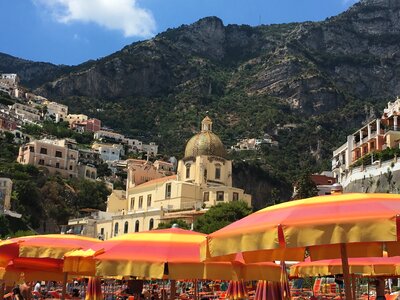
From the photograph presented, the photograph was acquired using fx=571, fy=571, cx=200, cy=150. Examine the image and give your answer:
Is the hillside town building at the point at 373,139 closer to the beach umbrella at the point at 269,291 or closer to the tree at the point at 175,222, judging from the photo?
the tree at the point at 175,222

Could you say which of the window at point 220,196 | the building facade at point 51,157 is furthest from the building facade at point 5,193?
the window at point 220,196

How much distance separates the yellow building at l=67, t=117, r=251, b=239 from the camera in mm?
61219

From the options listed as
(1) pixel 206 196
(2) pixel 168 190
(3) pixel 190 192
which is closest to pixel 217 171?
(1) pixel 206 196

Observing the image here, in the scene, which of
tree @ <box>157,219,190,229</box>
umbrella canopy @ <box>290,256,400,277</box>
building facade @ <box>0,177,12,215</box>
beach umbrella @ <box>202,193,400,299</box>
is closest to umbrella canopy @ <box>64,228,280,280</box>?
beach umbrella @ <box>202,193,400,299</box>

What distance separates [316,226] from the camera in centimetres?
705

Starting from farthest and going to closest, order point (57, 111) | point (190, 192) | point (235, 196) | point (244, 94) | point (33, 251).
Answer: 1. point (244, 94)
2. point (57, 111)
3. point (190, 192)
4. point (235, 196)
5. point (33, 251)

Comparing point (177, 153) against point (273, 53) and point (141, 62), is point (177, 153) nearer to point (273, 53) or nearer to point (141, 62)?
point (141, 62)

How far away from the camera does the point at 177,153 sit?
139 meters

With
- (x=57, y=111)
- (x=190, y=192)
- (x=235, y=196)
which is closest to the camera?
(x=235, y=196)

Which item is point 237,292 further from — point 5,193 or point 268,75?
point 268,75

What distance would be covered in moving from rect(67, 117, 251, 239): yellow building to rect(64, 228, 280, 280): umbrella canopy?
4776cm

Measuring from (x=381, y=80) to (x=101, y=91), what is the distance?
90687mm

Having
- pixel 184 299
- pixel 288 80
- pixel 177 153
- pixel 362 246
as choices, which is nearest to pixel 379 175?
pixel 184 299

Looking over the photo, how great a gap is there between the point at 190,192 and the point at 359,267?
1940 inches
